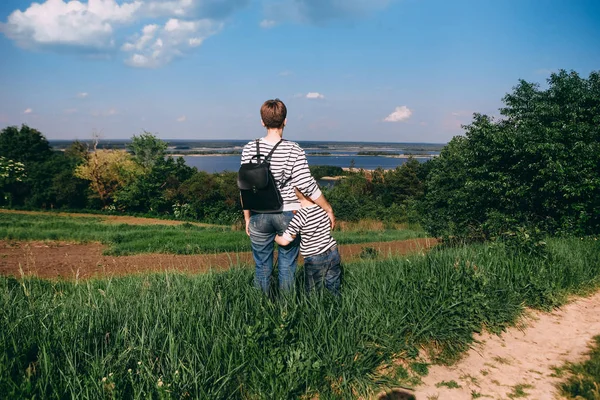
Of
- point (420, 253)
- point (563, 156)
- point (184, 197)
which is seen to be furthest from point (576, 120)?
point (184, 197)

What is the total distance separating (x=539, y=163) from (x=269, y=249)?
7.64 m

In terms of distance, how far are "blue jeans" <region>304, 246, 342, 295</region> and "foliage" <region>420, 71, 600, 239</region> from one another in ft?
15.1

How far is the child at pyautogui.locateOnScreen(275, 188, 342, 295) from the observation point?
3.55 metres

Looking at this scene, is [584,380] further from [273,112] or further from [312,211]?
[273,112]

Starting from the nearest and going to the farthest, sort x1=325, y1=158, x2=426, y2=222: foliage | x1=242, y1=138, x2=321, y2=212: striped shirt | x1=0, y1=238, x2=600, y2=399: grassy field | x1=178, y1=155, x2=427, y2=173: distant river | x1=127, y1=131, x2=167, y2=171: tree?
x1=0, y1=238, x2=600, y2=399: grassy field
x1=242, y1=138, x2=321, y2=212: striped shirt
x1=325, y1=158, x2=426, y2=222: foliage
x1=127, y1=131, x2=167, y2=171: tree
x1=178, y1=155, x2=427, y2=173: distant river

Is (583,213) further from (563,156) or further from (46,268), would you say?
(46,268)

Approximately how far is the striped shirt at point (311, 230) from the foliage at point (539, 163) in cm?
475

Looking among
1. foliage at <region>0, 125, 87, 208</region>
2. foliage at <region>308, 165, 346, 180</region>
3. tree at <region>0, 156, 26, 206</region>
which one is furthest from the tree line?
foliage at <region>308, 165, 346, 180</region>

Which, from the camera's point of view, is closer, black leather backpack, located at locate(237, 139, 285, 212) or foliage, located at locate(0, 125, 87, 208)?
black leather backpack, located at locate(237, 139, 285, 212)

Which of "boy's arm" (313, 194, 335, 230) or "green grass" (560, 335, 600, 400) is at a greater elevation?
"boy's arm" (313, 194, 335, 230)

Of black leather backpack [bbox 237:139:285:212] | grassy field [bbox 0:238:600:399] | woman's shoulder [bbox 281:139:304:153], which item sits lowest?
grassy field [bbox 0:238:600:399]

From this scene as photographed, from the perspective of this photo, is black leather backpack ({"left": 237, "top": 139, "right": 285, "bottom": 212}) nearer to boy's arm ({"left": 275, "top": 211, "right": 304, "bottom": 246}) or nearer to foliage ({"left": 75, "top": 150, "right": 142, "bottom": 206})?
boy's arm ({"left": 275, "top": 211, "right": 304, "bottom": 246})

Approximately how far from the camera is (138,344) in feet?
9.27

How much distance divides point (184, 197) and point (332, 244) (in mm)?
35241
